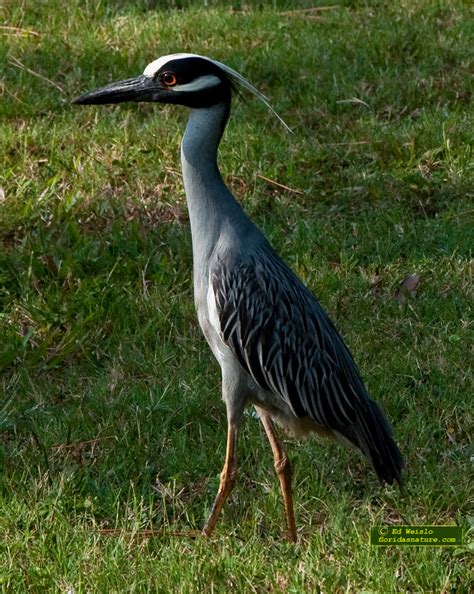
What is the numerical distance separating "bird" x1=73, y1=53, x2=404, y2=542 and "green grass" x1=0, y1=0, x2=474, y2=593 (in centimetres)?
28

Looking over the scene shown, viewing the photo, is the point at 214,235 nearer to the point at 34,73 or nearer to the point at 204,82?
the point at 204,82

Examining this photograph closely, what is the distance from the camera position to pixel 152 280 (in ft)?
21.1

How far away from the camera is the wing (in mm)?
4617

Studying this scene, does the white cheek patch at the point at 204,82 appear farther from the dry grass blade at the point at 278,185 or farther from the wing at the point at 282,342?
the dry grass blade at the point at 278,185

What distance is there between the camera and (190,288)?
21.0 ft

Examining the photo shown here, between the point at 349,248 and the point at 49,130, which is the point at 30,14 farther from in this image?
the point at 349,248

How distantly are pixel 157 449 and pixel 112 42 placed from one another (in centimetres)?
442

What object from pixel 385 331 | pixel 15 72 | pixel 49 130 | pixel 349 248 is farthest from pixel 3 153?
pixel 385 331

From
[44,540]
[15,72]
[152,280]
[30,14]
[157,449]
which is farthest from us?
[30,14]

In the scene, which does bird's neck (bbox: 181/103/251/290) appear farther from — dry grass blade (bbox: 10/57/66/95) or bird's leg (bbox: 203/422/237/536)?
dry grass blade (bbox: 10/57/66/95)

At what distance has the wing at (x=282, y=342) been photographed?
462 cm

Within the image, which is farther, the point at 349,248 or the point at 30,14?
the point at 30,14

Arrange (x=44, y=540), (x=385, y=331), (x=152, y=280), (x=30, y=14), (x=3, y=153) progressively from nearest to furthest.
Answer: (x=44, y=540), (x=385, y=331), (x=152, y=280), (x=3, y=153), (x=30, y=14)

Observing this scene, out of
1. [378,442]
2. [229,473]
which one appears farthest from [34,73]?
[378,442]
